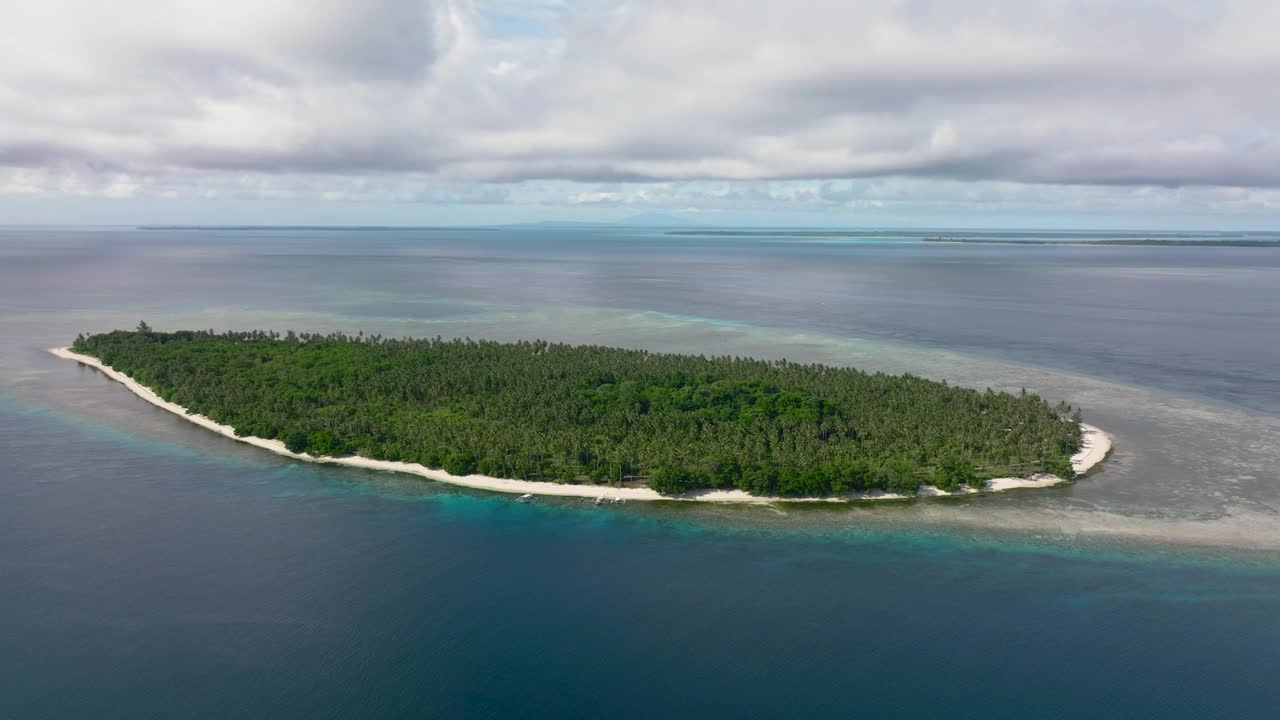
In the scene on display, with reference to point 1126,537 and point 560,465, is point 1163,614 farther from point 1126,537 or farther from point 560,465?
point 560,465

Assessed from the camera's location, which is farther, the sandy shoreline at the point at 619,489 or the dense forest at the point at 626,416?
the dense forest at the point at 626,416

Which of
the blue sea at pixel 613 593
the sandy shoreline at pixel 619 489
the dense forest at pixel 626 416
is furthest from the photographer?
the dense forest at pixel 626 416

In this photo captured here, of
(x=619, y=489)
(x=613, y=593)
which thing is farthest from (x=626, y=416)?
(x=613, y=593)

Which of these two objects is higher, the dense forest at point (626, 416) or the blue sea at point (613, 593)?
the dense forest at point (626, 416)

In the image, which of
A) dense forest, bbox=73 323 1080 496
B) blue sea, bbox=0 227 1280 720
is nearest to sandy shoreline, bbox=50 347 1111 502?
dense forest, bbox=73 323 1080 496

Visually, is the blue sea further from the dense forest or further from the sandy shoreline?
the dense forest

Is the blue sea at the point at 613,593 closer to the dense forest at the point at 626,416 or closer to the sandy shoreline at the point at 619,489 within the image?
the sandy shoreline at the point at 619,489

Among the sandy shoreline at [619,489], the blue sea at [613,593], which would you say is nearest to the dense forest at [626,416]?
the sandy shoreline at [619,489]

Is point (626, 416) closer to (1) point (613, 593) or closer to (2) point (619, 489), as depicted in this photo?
(2) point (619, 489)
